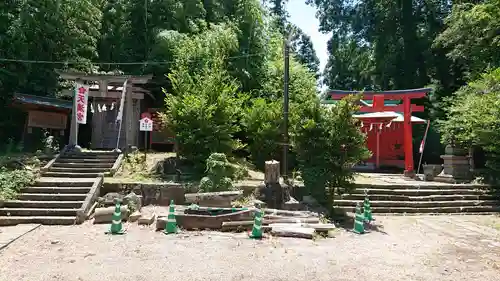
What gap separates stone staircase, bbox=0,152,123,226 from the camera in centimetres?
895

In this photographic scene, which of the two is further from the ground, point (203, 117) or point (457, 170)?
point (203, 117)

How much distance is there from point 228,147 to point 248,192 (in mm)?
1946

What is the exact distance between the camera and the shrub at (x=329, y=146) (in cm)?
1003

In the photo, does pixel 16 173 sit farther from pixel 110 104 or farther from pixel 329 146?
pixel 329 146

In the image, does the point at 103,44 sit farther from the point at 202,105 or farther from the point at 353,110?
the point at 353,110

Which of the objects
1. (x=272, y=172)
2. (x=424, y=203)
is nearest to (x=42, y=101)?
(x=272, y=172)

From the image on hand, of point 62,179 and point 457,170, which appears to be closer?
point 62,179

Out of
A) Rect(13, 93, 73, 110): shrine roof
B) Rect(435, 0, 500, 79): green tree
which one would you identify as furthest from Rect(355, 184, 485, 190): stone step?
Rect(13, 93, 73, 110): shrine roof

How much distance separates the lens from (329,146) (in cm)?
1004

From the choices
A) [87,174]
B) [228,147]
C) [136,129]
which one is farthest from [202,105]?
[136,129]

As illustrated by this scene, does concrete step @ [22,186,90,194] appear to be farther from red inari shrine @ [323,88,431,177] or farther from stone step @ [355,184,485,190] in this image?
red inari shrine @ [323,88,431,177]

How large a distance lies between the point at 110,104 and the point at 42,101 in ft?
8.56

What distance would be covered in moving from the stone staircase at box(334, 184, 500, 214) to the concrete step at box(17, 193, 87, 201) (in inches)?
292

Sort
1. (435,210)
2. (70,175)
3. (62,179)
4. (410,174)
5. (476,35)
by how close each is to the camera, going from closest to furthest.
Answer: (62,179), (70,175), (435,210), (410,174), (476,35)
